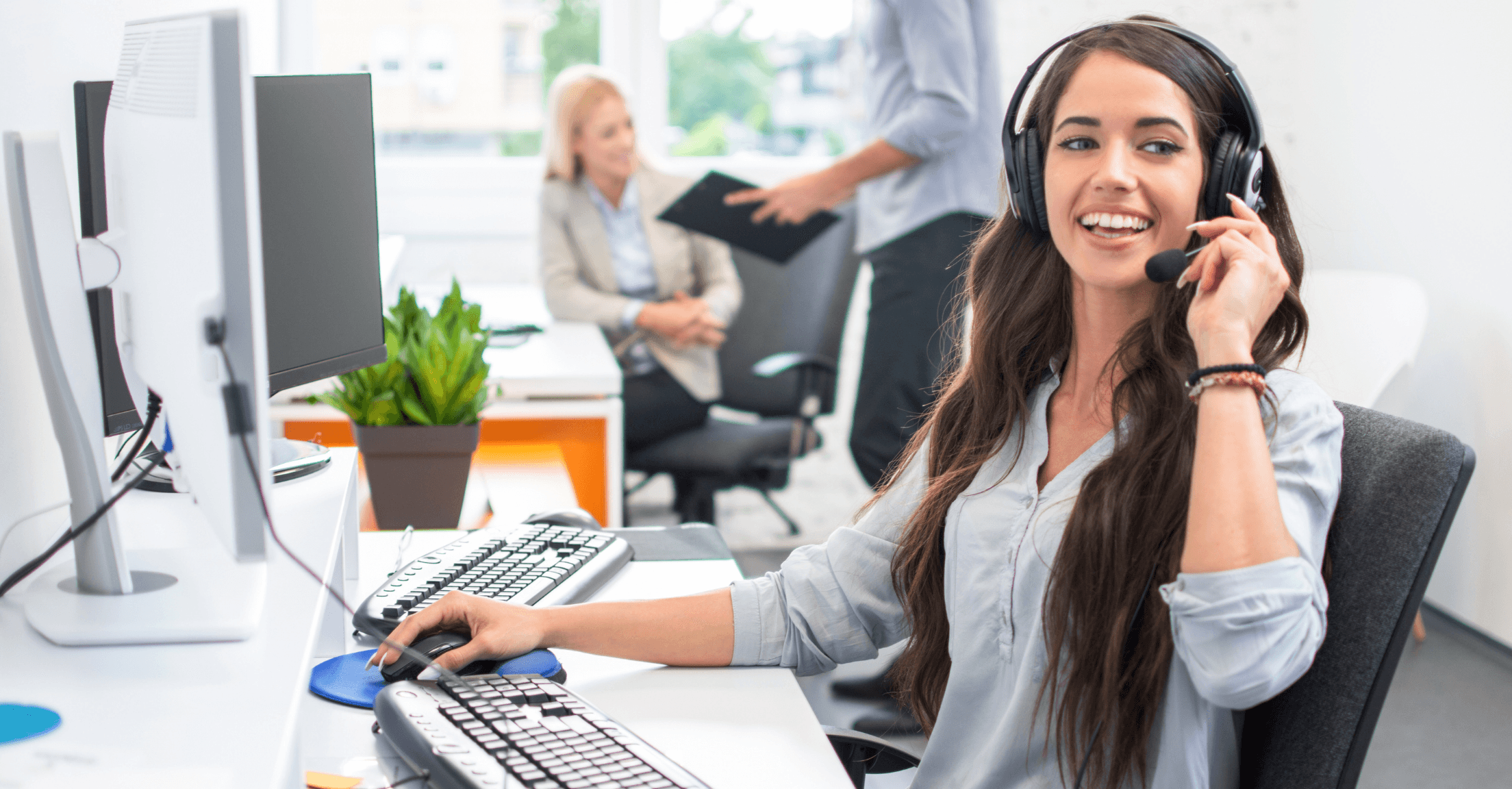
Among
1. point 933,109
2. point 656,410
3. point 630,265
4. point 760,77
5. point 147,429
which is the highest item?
point 760,77

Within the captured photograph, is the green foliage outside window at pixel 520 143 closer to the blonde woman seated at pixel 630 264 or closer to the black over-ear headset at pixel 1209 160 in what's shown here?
the blonde woman seated at pixel 630 264

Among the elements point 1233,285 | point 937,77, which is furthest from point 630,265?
point 1233,285

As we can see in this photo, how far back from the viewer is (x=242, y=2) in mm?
2184

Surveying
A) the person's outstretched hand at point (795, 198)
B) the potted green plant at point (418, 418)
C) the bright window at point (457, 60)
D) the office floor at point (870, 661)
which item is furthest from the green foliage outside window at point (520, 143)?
the potted green plant at point (418, 418)

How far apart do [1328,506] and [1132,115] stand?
36 centimetres

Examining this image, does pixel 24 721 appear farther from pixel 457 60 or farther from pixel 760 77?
pixel 760 77

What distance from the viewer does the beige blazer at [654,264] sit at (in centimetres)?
283

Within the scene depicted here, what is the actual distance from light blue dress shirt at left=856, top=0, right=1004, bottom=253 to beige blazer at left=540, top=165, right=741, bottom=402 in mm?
532

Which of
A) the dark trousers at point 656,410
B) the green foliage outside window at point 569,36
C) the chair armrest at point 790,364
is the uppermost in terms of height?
the green foliage outside window at point 569,36

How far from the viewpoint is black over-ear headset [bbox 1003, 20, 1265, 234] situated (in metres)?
0.92

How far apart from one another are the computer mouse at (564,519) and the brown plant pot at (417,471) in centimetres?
20

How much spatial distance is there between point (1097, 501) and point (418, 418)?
2.90 ft

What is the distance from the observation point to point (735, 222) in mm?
2596

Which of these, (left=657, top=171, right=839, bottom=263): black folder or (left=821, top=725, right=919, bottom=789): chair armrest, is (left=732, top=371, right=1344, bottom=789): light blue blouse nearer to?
(left=821, top=725, right=919, bottom=789): chair armrest
